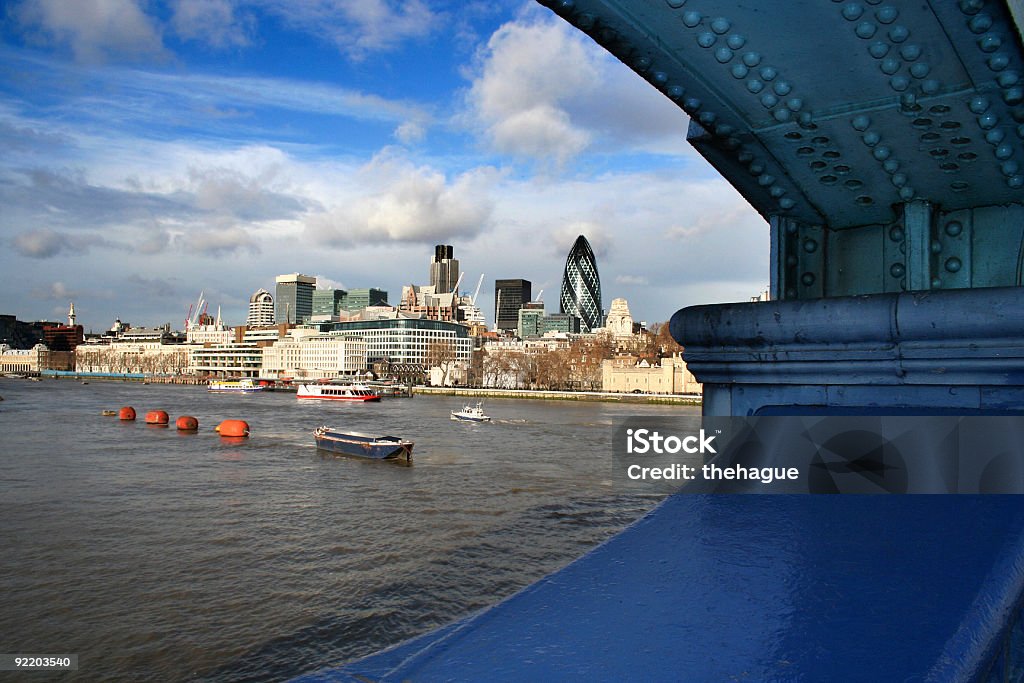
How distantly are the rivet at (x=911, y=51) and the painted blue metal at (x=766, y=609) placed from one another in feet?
4.09

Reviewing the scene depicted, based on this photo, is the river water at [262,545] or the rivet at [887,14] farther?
the river water at [262,545]

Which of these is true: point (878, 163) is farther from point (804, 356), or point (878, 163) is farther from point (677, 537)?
point (677, 537)

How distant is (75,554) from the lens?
1188cm

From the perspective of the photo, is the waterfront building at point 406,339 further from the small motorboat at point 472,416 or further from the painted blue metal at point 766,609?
the painted blue metal at point 766,609

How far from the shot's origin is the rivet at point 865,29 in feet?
6.95

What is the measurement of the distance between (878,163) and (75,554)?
12.9 meters

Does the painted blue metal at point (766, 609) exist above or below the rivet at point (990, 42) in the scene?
below

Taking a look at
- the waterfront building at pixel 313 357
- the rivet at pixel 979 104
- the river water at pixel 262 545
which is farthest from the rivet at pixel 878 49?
the waterfront building at pixel 313 357

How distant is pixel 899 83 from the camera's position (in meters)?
2.28

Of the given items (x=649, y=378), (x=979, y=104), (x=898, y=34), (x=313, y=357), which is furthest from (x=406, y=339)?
(x=898, y=34)

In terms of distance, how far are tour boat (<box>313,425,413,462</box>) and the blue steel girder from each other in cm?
2202

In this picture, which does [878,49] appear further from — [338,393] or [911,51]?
[338,393]

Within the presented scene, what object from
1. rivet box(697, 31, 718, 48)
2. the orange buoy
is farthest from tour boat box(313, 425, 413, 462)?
rivet box(697, 31, 718, 48)

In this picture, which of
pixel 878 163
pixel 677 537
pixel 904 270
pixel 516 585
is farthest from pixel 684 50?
pixel 516 585
